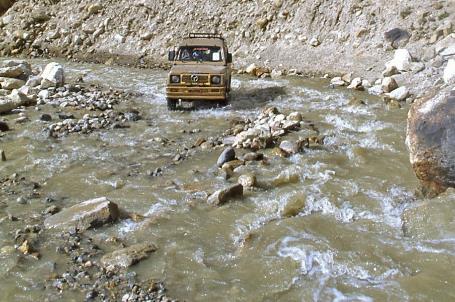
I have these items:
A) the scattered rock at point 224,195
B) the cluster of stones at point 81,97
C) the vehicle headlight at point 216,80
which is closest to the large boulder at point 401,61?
the vehicle headlight at point 216,80

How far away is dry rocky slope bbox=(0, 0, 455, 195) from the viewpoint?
16.3 metres

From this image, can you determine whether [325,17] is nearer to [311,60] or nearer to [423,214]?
[311,60]

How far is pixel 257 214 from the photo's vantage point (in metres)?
8.04

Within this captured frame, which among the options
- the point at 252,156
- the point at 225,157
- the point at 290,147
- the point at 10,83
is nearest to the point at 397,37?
the point at 290,147

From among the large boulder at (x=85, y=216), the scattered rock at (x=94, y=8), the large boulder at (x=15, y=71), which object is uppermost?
the scattered rock at (x=94, y=8)

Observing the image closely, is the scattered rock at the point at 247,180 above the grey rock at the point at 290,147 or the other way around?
the other way around

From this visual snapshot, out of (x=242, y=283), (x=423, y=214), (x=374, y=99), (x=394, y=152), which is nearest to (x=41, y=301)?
(x=242, y=283)

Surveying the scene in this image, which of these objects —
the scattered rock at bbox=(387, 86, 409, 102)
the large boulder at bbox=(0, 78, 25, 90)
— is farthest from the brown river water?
the large boulder at bbox=(0, 78, 25, 90)

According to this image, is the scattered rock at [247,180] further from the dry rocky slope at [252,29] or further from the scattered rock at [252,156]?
the dry rocky slope at [252,29]

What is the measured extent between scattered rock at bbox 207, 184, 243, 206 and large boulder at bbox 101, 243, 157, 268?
1695 mm

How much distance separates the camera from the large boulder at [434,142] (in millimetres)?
7715

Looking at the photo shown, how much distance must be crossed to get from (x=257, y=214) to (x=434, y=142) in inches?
116

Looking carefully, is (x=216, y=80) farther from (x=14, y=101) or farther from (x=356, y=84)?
(x=14, y=101)

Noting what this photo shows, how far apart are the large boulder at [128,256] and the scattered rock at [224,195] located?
5.56 feet
